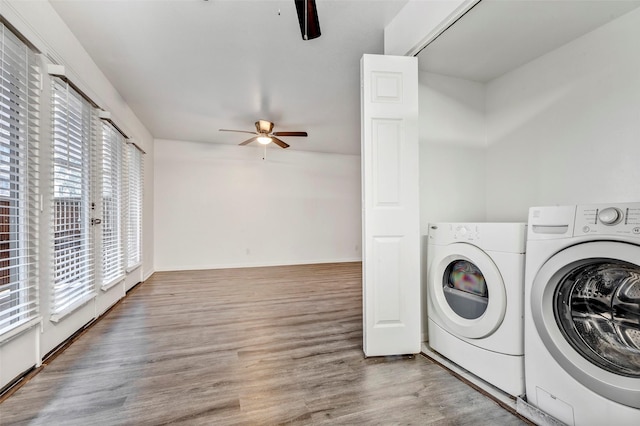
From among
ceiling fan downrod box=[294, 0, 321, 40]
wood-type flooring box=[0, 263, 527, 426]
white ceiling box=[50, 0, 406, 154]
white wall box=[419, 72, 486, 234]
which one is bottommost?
wood-type flooring box=[0, 263, 527, 426]

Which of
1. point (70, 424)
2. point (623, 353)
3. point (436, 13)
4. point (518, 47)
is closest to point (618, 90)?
point (518, 47)

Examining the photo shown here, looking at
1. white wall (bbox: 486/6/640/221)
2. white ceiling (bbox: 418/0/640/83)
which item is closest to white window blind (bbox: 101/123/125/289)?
white ceiling (bbox: 418/0/640/83)

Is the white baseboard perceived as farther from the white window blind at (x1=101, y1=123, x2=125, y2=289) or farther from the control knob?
the control knob

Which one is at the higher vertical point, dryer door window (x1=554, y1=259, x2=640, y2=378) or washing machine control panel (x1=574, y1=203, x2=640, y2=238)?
washing machine control panel (x1=574, y1=203, x2=640, y2=238)

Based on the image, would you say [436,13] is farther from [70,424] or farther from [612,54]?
[70,424]

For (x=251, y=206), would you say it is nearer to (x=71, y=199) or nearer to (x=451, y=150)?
(x=71, y=199)

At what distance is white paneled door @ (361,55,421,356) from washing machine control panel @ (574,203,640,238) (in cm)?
85

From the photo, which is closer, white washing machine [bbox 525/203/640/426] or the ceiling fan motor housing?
white washing machine [bbox 525/203/640/426]

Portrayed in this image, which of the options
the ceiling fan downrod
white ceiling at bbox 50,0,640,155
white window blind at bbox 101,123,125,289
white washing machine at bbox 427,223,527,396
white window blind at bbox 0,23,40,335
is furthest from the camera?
white window blind at bbox 101,123,125,289

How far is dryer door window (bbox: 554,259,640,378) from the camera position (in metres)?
1.02

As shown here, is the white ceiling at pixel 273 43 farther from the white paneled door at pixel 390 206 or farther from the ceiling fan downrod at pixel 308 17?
the ceiling fan downrod at pixel 308 17

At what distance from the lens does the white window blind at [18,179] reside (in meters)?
1.46

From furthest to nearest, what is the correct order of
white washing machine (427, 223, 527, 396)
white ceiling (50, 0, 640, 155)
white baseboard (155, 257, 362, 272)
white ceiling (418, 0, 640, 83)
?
white baseboard (155, 257, 362, 272) → white ceiling (50, 0, 640, 155) → white ceiling (418, 0, 640, 83) → white washing machine (427, 223, 527, 396)

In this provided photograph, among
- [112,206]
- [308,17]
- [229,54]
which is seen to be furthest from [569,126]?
[112,206]
